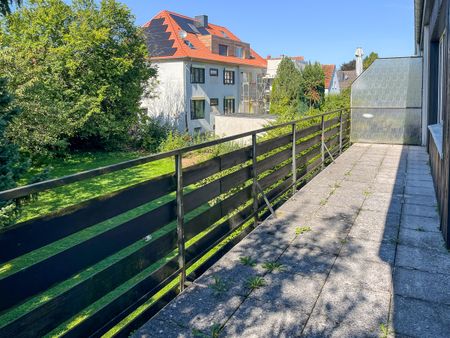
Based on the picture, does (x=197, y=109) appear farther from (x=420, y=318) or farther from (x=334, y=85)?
(x=334, y=85)

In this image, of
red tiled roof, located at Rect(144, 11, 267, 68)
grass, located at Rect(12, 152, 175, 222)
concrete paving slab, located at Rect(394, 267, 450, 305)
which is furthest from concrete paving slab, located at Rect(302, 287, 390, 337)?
red tiled roof, located at Rect(144, 11, 267, 68)

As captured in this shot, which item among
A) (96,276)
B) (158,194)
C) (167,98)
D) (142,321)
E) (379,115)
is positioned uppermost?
(167,98)

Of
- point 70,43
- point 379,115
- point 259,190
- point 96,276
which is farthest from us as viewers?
point 70,43

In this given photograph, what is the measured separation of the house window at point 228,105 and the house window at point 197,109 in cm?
316

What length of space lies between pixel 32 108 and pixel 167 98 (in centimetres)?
1463

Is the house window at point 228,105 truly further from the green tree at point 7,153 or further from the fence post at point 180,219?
the fence post at point 180,219

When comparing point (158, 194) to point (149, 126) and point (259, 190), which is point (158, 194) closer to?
point (259, 190)

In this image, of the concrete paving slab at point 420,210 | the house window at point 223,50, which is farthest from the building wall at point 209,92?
the concrete paving slab at point 420,210

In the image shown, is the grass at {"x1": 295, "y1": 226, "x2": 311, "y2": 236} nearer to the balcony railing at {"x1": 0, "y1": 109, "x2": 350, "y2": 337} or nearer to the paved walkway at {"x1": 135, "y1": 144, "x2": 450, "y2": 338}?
the paved walkway at {"x1": 135, "y1": 144, "x2": 450, "y2": 338}

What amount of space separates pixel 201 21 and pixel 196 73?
8.15 metres

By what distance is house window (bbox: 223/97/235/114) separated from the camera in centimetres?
3061

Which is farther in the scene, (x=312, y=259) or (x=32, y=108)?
(x=32, y=108)

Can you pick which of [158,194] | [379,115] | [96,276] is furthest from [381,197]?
[379,115]

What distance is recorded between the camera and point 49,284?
1871 mm
